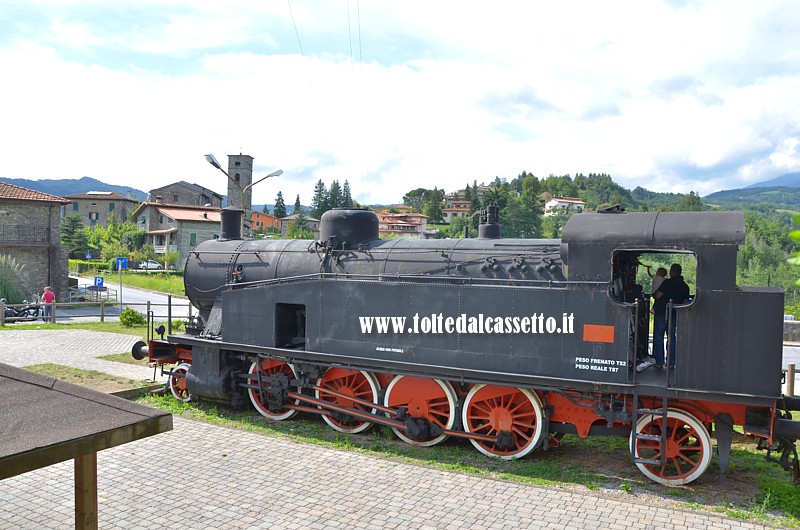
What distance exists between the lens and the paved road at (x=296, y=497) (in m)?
6.55

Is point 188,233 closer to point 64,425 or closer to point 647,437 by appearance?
point 647,437

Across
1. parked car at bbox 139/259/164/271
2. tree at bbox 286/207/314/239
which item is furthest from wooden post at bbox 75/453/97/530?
tree at bbox 286/207/314/239

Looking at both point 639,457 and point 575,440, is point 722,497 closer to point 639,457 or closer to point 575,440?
Result: point 639,457

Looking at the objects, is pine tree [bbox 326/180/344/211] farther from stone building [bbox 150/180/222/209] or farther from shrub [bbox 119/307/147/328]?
shrub [bbox 119/307/147/328]

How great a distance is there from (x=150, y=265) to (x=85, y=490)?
184ft

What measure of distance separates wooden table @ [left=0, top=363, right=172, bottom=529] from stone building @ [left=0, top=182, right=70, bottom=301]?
30531 mm

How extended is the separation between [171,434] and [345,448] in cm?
269

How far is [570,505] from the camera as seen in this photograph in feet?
23.0

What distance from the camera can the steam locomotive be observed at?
715 centimetres

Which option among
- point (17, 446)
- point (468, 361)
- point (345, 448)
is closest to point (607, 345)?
point (468, 361)

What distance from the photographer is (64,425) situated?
352cm

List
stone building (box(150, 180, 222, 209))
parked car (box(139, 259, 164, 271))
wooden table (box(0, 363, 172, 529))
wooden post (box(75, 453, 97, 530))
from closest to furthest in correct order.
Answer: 1. wooden table (box(0, 363, 172, 529))
2. wooden post (box(75, 453, 97, 530))
3. parked car (box(139, 259, 164, 271))
4. stone building (box(150, 180, 222, 209))

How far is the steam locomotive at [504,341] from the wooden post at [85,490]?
511cm

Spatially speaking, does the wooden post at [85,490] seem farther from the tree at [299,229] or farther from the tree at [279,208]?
the tree at [279,208]
